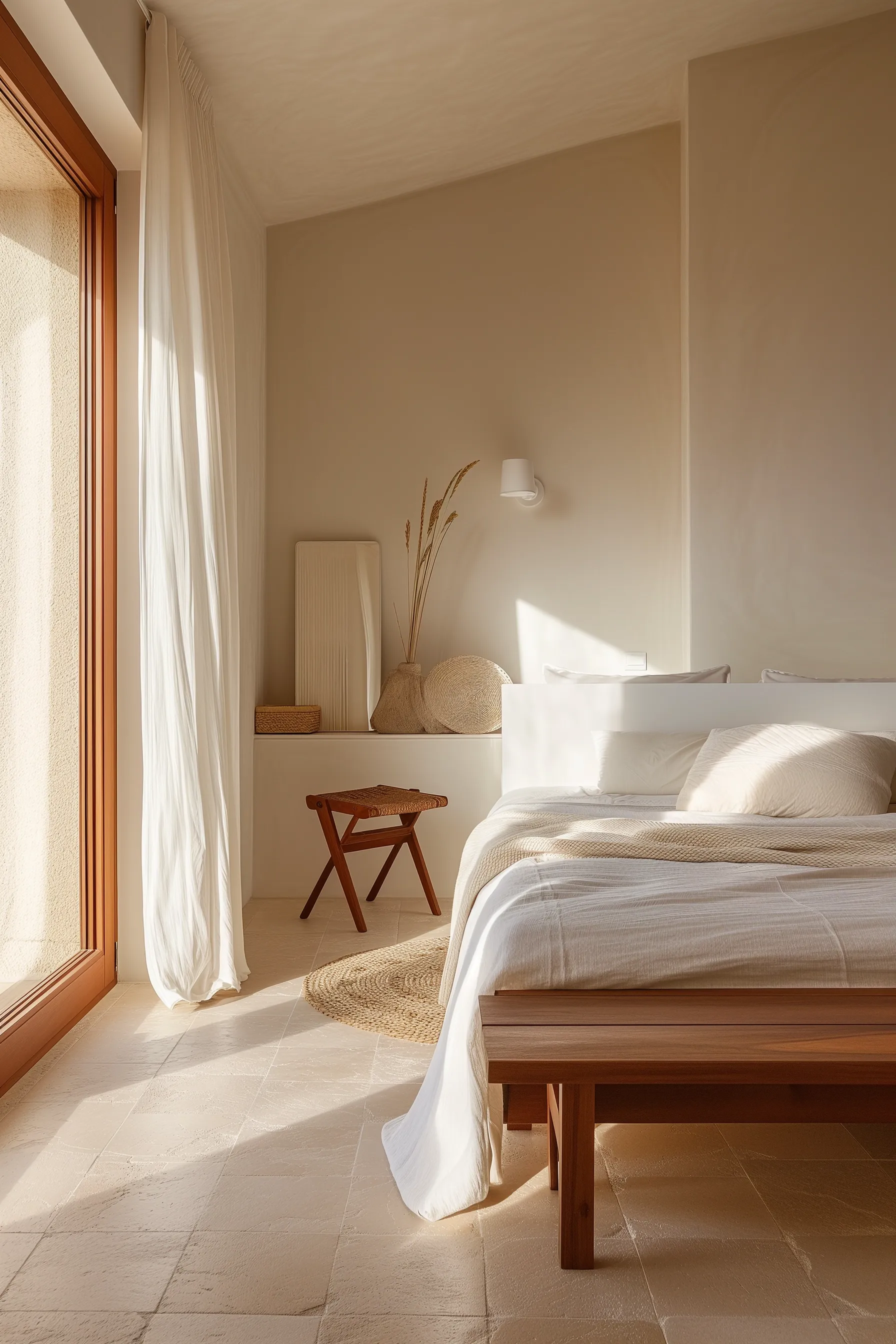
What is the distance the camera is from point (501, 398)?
15.8 feet

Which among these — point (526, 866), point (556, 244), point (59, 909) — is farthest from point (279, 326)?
point (526, 866)

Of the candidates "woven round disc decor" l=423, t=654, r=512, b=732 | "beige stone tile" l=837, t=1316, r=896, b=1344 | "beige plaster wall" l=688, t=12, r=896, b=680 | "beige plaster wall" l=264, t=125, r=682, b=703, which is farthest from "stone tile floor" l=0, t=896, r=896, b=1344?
"beige plaster wall" l=264, t=125, r=682, b=703

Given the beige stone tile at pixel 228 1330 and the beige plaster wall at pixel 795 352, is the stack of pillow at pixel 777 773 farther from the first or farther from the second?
the beige stone tile at pixel 228 1330

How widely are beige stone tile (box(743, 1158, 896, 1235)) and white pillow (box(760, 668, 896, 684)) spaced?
224cm

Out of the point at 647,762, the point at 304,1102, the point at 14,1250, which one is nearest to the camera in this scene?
the point at 14,1250

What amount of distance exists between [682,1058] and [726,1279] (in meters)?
0.42

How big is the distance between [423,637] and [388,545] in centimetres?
46

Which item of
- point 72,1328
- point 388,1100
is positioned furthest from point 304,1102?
point 72,1328

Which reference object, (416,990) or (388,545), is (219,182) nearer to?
(388,545)

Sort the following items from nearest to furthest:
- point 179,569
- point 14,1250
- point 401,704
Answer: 1. point 14,1250
2. point 179,569
3. point 401,704

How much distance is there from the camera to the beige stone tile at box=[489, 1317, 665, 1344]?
59.9 inches

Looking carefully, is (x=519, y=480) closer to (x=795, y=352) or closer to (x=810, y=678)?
(x=795, y=352)

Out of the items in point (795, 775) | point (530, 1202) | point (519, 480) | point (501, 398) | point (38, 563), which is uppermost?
point (501, 398)

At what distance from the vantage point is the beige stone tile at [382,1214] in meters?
1.83
